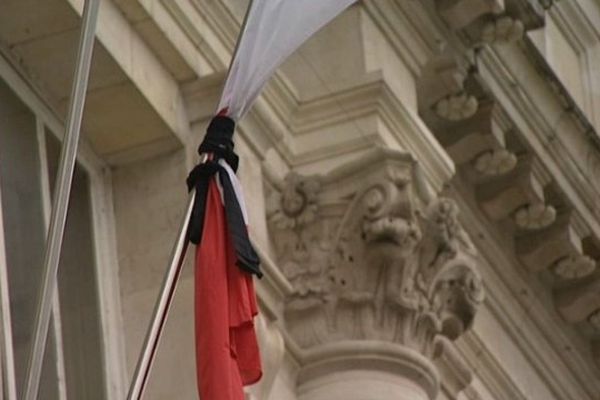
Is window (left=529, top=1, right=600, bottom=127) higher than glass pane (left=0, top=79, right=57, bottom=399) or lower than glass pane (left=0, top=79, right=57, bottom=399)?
higher

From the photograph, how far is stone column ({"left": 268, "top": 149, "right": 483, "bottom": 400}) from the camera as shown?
858 inches

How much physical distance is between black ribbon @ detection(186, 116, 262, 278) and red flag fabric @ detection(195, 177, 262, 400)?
0.11ft

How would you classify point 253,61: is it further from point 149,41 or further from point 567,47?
point 567,47

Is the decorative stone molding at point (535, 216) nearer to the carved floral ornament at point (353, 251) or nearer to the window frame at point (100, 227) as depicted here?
the carved floral ornament at point (353, 251)

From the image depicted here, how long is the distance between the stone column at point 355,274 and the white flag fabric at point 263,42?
5.80 feet

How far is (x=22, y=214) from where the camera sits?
20.3 metres

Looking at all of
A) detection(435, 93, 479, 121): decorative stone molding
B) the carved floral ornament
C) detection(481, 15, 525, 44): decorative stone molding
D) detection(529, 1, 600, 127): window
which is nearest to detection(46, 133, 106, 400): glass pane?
the carved floral ornament

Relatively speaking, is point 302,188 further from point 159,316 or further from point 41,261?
point 159,316

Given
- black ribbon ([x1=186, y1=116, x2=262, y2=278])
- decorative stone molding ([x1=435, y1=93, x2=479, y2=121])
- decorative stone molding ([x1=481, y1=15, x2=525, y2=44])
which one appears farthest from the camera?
decorative stone molding ([x1=435, y1=93, x2=479, y2=121])

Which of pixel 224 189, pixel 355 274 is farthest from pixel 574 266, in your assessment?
pixel 224 189

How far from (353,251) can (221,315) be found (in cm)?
312

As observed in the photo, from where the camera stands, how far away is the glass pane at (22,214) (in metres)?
20.0

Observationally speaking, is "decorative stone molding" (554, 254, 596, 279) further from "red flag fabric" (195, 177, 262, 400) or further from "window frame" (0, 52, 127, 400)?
"red flag fabric" (195, 177, 262, 400)

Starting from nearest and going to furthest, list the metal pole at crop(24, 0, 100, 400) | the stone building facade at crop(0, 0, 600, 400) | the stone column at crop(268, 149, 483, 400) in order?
1. the metal pole at crop(24, 0, 100, 400)
2. the stone building facade at crop(0, 0, 600, 400)
3. the stone column at crop(268, 149, 483, 400)
